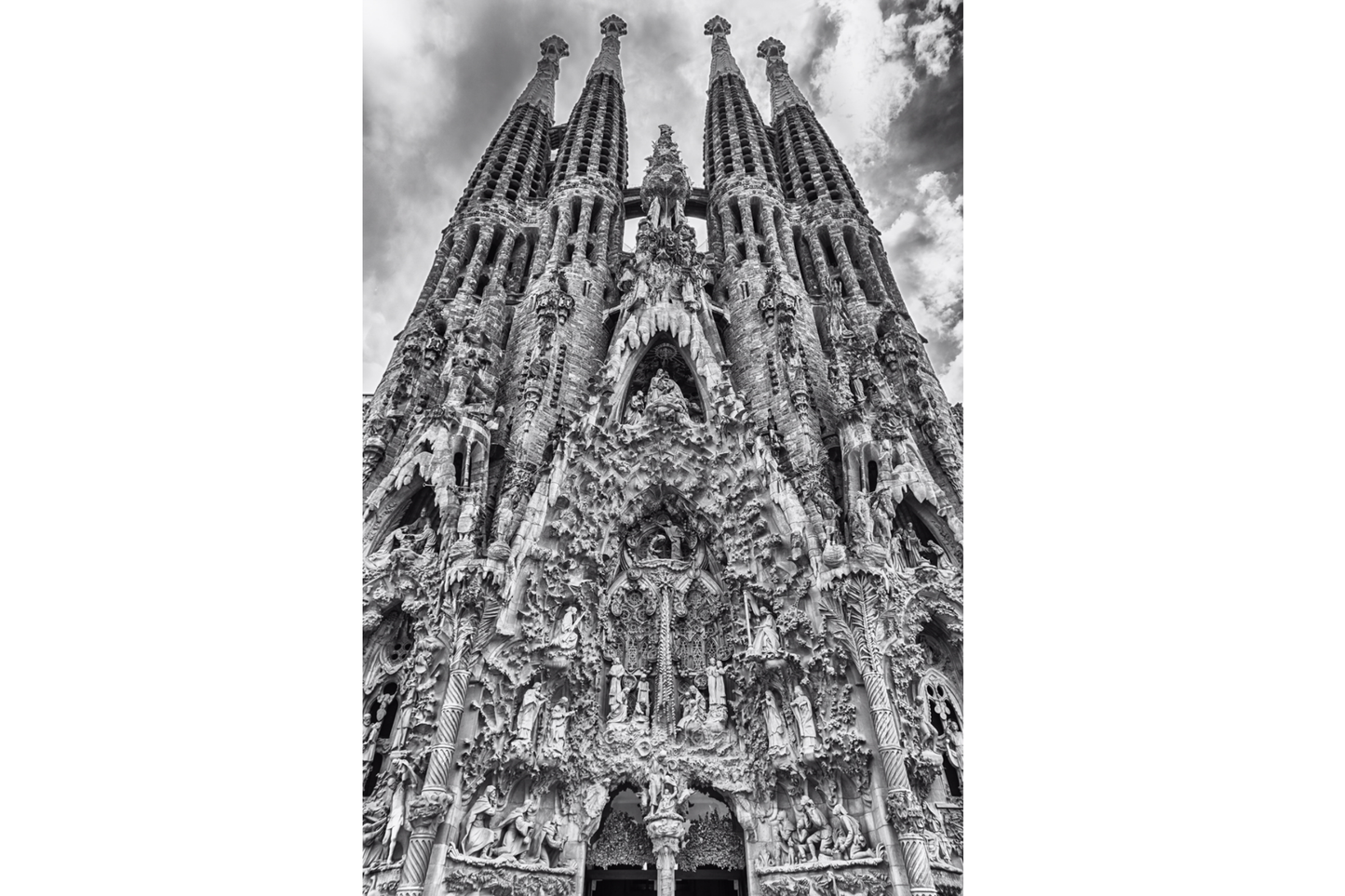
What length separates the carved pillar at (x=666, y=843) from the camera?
332 inches

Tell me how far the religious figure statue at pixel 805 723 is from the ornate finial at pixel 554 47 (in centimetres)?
869

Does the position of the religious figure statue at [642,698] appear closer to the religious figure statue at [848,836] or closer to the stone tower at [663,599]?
the stone tower at [663,599]

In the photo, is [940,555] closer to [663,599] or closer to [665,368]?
[663,599]

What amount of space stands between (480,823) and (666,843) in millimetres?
2138

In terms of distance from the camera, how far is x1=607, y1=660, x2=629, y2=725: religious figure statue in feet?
31.5

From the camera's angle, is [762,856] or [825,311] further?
[825,311]

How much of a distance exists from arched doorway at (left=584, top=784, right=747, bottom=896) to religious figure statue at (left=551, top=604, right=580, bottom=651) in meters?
1.93

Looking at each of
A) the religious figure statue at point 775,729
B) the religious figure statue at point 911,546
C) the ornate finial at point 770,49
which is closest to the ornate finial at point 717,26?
the ornate finial at point 770,49

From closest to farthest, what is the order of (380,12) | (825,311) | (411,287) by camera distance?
(380,12), (411,287), (825,311)

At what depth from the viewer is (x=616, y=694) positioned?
9789mm
